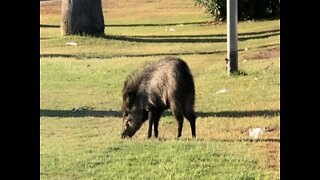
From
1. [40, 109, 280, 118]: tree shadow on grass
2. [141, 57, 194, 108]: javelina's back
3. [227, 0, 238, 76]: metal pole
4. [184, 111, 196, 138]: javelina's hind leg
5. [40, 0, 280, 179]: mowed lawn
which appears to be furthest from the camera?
[227, 0, 238, 76]: metal pole

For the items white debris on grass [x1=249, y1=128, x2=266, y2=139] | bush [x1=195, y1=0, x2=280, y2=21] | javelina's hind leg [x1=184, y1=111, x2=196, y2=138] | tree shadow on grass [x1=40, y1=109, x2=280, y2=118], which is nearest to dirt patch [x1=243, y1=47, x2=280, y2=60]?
tree shadow on grass [x1=40, y1=109, x2=280, y2=118]

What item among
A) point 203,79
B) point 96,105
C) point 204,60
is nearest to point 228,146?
point 96,105

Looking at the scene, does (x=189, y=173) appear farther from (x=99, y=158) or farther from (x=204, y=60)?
(x=204, y=60)

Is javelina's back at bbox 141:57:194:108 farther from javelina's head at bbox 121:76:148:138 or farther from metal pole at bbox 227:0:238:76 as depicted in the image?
metal pole at bbox 227:0:238:76

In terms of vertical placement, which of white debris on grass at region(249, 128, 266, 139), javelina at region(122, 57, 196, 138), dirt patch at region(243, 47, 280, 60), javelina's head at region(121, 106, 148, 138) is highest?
javelina at region(122, 57, 196, 138)

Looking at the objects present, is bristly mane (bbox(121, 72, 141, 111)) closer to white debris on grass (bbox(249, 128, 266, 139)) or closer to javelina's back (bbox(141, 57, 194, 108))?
javelina's back (bbox(141, 57, 194, 108))

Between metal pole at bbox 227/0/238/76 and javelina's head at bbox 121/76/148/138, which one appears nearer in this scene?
javelina's head at bbox 121/76/148/138

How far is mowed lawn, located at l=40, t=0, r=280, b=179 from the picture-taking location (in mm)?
5926

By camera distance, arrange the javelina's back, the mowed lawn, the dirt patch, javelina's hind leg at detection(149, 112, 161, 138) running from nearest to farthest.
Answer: the mowed lawn, the javelina's back, javelina's hind leg at detection(149, 112, 161, 138), the dirt patch

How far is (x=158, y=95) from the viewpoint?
743 cm

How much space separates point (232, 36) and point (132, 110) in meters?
5.34

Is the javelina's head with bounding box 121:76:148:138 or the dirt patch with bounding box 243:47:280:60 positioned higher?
the javelina's head with bounding box 121:76:148:138

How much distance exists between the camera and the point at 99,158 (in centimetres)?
627

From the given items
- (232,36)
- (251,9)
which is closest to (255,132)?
(232,36)
